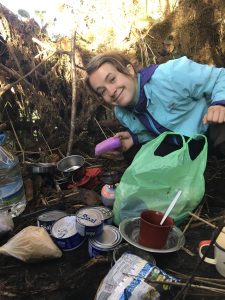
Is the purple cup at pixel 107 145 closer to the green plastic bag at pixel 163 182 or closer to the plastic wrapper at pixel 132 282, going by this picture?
the green plastic bag at pixel 163 182

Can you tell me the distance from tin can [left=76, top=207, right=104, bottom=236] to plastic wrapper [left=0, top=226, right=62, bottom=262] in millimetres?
180

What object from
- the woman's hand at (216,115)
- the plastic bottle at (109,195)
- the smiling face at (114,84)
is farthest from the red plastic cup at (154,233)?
the smiling face at (114,84)

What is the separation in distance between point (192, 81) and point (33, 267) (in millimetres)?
1517

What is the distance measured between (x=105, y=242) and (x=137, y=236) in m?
0.18

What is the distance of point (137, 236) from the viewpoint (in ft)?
5.84

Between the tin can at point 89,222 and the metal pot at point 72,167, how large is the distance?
2.25 ft

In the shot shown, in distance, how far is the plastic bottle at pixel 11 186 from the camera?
2261mm

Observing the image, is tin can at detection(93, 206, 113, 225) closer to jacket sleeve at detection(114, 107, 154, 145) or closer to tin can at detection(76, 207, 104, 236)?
tin can at detection(76, 207, 104, 236)

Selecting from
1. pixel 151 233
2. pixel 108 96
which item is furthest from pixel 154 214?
pixel 108 96

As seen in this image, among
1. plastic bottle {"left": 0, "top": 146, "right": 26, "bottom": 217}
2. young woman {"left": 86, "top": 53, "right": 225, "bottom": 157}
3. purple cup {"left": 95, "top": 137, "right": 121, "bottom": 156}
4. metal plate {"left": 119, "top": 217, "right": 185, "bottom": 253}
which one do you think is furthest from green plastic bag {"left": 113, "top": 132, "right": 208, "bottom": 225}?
plastic bottle {"left": 0, "top": 146, "right": 26, "bottom": 217}

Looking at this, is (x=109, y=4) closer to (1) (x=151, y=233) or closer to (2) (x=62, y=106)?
(2) (x=62, y=106)

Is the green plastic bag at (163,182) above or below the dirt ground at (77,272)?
above

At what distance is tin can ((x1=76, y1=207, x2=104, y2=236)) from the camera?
1.73 meters

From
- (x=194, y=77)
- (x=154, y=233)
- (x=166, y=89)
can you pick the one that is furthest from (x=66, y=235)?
(x=194, y=77)
